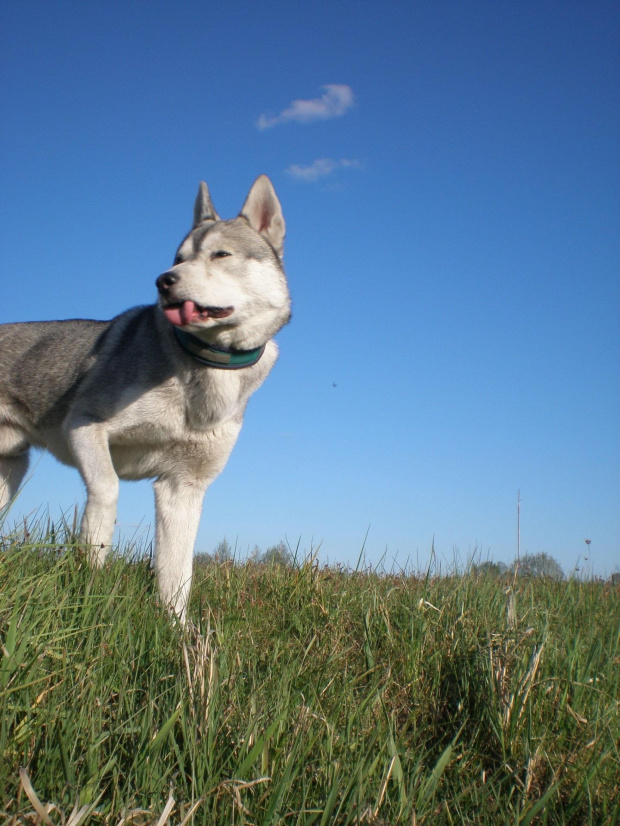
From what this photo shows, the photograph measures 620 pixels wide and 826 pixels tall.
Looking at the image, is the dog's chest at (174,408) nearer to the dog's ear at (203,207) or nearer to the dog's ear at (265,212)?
the dog's ear at (265,212)

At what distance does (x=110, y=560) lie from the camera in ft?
13.1

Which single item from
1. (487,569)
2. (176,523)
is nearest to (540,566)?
(487,569)

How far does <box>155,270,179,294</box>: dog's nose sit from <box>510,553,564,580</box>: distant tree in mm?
4029

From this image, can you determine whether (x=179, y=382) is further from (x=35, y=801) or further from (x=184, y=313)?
(x=35, y=801)

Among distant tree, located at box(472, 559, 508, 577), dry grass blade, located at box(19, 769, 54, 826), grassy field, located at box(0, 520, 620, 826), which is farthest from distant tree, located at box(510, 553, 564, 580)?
dry grass blade, located at box(19, 769, 54, 826)

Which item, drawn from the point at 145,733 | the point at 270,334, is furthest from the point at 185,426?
the point at 145,733

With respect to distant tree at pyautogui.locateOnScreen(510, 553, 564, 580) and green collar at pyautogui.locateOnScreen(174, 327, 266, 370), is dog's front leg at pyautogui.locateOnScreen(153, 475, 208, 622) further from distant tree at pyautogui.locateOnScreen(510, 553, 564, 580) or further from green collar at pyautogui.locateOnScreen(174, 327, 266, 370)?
distant tree at pyautogui.locateOnScreen(510, 553, 564, 580)

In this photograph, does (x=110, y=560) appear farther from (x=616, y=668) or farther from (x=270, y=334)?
(x=616, y=668)

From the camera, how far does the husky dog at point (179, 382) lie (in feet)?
15.3

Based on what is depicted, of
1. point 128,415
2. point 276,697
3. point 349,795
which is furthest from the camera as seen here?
point 128,415

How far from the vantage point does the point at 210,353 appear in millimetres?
4828

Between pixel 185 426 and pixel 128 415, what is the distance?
1.30ft

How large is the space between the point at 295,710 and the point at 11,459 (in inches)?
176

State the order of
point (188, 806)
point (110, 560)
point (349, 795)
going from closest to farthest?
point (188, 806) < point (349, 795) < point (110, 560)
